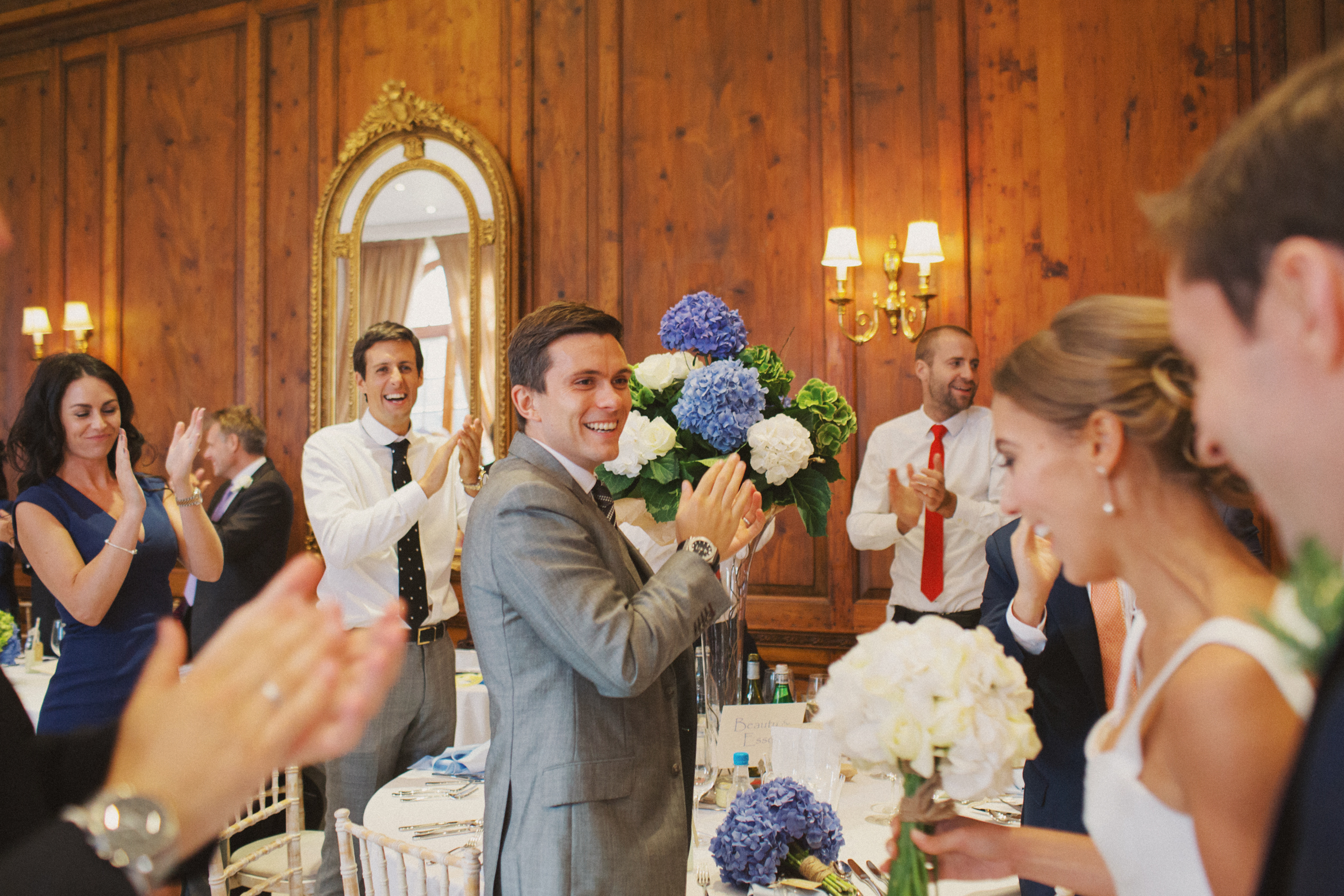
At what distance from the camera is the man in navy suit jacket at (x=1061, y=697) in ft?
6.16

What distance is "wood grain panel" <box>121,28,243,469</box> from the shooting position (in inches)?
231

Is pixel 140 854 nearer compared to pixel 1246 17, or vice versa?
pixel 140 854

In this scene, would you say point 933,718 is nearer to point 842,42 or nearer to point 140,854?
point 140,854

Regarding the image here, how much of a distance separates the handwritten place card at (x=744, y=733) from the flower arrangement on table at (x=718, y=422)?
1.47 ft

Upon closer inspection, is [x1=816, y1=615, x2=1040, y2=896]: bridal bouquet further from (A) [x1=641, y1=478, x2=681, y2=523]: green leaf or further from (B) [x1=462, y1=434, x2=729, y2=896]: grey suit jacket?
(A) [x1=641, y1=478, x2=681, y2=523]: green leaf

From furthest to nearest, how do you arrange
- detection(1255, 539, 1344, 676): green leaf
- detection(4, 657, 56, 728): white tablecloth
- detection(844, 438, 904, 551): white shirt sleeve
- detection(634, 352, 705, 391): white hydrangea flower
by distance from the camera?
detection(844, 438, 904, 551): white shirt sleeve
detection(4, 657, 56, 728): white tablecloth
detection(634, 352, 705, 391): white hydrangea flower
detection(1255, 539, 1344, 676): green leaf

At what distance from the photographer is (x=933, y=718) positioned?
44.3 inches

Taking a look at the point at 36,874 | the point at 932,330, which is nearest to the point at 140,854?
the point at 36,874

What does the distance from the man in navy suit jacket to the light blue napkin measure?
4.19 ft

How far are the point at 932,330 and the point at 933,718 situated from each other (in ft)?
10.3

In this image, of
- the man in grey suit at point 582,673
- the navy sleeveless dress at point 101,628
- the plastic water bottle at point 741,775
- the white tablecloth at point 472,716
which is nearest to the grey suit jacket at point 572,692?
the man in grey suit at point 582,673

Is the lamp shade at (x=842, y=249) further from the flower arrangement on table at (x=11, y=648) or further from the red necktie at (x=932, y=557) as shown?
the flower arrangement on table at (x=11, y=648)

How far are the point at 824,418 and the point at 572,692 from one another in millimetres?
899

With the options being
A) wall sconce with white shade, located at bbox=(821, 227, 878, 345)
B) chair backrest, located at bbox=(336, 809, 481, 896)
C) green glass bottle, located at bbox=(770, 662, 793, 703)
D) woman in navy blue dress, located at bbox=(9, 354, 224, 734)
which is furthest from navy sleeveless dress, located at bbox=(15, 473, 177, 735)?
wall sconce with white shade, located at bbox=(821, 227, 878, 345)
